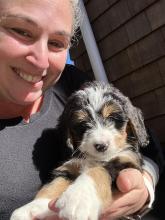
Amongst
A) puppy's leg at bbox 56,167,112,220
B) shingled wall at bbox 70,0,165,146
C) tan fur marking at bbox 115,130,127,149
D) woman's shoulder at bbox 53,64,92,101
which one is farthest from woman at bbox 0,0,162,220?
shingled wall at bbox 70,0,165,146

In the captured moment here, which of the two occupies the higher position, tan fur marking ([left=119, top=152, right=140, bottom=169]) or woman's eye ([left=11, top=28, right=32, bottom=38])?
woman's eye ([left=11, top=28, right=32, bottom=38])

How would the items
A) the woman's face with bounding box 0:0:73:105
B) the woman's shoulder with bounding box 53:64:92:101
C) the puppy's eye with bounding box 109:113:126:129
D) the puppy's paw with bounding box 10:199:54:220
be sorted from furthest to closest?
the woman's shoulder with bounding box 53:64:92:101 → the puppy's eye with bounding box 109:113:126:129 → the woman's face with bounding box 0:0:73:105 → the puppy's paw with bounding box 10:199:54:220

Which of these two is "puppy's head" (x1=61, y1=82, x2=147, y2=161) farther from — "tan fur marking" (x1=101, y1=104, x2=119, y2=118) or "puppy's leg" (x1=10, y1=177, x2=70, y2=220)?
"puppy's leg" (x1=10, y1=177, x2=70, y2=220)

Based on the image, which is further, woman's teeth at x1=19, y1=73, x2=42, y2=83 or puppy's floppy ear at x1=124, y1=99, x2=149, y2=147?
puppy's floppy ear at x1=124, y1=99, x2=149, y2=147

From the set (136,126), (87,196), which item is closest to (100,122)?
(136,126)

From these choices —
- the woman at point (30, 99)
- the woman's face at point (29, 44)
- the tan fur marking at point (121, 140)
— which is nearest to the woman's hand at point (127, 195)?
the woman at point (30, 99)

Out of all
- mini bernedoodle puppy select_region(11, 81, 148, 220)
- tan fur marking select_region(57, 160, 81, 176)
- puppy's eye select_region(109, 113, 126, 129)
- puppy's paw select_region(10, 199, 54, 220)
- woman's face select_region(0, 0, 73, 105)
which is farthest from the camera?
puppy's eye select_region(109, 113, 126, 129)

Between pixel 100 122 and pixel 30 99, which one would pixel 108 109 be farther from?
pixel 30 99

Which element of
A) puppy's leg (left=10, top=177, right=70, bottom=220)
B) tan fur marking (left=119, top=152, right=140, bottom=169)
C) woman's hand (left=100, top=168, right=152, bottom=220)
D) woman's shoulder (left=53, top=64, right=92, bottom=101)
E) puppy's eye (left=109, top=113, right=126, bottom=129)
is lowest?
woman's hand (left=100, top=168, right=152, bottom=220)
